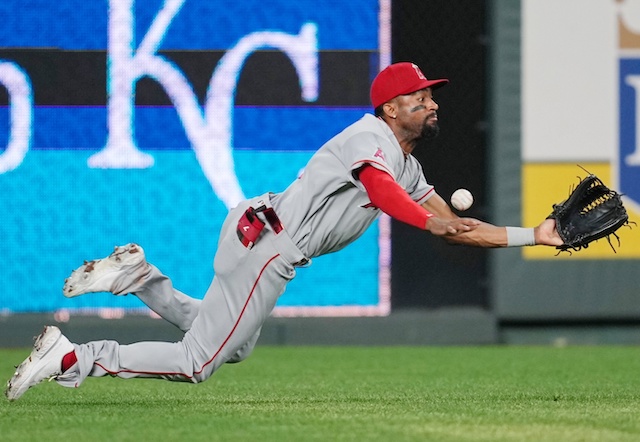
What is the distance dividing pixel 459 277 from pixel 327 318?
988mm

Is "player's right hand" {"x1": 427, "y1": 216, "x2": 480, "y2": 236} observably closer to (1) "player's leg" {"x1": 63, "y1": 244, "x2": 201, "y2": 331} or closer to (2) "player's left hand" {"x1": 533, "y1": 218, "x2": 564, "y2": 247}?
(2) "player's left hand" {"x1": 533, "y1": 218, "x2": 564, "y2": 247}

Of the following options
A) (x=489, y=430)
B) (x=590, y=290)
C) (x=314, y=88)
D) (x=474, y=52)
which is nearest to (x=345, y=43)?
(x=314, y=88)

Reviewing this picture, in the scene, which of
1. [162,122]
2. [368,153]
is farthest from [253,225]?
[162,122]

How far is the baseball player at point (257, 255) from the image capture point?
460 centimetres

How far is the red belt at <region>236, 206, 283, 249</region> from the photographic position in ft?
15.7

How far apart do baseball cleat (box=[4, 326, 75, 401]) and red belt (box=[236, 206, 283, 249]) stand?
777mm

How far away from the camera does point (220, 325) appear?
15.5ft

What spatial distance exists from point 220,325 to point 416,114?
1.12 metres

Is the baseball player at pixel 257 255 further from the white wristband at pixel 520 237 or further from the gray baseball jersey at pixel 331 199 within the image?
the white wristband at pixel 520 237

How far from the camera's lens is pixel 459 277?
8719mm

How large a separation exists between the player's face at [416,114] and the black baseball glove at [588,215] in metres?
0.72

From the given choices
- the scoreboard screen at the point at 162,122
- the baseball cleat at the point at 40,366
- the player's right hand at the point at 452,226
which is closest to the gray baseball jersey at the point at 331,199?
the player's right hand at the point at 452,226

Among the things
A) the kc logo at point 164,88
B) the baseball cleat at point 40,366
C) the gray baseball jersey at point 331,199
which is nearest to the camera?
the baseball cleat at point 40,366

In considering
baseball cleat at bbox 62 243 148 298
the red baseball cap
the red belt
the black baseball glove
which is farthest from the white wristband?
baseball cleat at bbox 62 243 148 298
